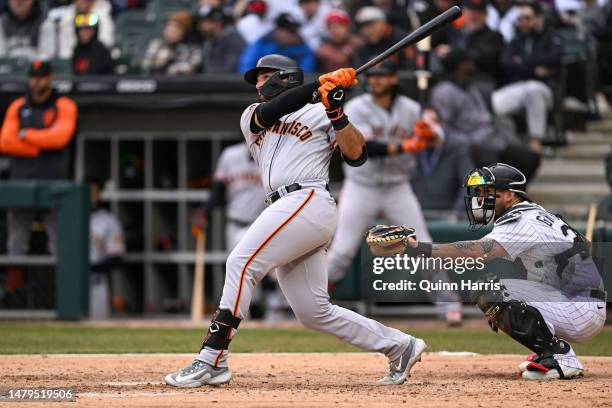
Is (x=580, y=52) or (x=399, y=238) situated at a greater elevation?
(x=580, y=52)

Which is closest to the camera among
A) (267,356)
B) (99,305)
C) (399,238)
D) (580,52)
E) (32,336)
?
(399,238)

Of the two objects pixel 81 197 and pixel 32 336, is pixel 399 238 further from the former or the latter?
pixel 81 197

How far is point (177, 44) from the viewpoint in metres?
12.7

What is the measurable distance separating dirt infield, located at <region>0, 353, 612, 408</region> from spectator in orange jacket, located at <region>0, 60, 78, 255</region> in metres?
3.54

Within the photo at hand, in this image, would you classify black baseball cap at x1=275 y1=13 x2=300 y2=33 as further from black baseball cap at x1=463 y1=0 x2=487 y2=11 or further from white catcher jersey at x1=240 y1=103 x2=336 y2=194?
white catcher jersey at x1=240 y1=103 x2=336 y2=194

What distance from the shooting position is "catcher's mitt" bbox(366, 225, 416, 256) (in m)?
5.71

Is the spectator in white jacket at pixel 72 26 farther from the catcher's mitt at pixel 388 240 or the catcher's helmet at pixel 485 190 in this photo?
the catcher's mitt at pixel 388 240

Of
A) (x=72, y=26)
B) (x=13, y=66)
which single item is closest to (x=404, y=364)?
(x=13, y=66)

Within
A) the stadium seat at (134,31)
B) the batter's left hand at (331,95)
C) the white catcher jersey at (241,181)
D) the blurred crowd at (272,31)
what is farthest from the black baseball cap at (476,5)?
the batter's left hand at (331,95)

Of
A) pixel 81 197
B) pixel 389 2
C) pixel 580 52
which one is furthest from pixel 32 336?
pixel 580 52

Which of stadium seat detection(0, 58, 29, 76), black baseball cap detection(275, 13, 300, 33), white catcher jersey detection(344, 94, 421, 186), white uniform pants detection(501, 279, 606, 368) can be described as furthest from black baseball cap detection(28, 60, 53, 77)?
white uniform pants detection(501, 279, 606, 368)

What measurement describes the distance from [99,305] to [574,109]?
5.46 m

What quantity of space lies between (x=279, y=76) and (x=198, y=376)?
1496mm

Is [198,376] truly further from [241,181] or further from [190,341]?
[241,181]
